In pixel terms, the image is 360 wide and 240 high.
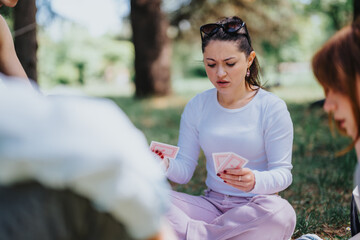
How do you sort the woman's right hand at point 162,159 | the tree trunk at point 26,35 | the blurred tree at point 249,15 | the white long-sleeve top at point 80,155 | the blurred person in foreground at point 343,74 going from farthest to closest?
the blurred tree at point 249,15, the tree trunk at point 26,35, the woman's right hand at point 162,159, the blurred person in foreground at point 343,74, the white long-sleeve top at point 80,155

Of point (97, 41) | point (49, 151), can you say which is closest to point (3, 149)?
point (49, 151)

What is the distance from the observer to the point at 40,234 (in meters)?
0.85

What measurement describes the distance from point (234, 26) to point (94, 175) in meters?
1.58

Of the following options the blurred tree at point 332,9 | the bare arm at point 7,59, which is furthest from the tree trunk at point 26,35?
the blurred tree at point 332,9

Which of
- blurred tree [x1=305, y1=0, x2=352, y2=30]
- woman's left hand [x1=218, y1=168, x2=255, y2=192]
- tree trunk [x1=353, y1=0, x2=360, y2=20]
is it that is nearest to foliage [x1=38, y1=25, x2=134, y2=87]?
blurred tree [x1=305, y1=0, x2=352, y2=30]

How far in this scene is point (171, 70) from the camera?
1098cm

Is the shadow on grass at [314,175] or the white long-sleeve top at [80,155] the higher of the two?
the white long-sleeve top at [80,155]

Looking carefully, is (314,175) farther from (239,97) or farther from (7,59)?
(7,59)

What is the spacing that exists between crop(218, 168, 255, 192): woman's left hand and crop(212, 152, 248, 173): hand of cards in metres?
0.08

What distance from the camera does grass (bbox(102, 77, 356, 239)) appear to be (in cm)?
255

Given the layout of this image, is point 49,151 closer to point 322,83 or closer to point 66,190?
point 66,190

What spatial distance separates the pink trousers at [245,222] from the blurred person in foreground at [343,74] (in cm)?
63

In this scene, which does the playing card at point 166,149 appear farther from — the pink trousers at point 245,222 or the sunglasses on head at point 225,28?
the sunglasses on head at point 225,28

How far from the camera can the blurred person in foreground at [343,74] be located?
1.31 metres
